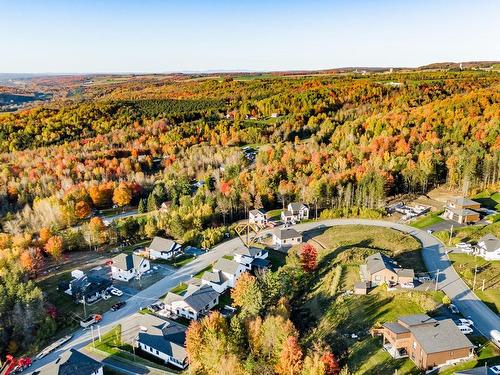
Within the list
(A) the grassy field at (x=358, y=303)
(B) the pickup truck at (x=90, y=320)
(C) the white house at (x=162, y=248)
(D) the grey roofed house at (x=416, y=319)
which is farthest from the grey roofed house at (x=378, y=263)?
(B) the pickup truck at (x=90, y=320)

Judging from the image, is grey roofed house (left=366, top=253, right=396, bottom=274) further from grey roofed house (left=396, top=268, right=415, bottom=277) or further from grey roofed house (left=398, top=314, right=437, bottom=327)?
grey roofed house (left=398, top=314, right=437, bottom=327)

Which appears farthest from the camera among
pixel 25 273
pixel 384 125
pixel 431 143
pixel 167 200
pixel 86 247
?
pixel 384 125

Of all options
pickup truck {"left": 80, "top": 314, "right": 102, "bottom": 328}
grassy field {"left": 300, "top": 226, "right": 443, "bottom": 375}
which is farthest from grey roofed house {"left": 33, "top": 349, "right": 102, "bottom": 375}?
grassy field {"left": 300, "top": 226, "right": 443, "bottom": 375}

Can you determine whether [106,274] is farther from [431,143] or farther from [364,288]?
[431,143]

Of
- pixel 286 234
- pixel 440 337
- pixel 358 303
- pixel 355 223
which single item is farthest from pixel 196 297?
pixel 355 223

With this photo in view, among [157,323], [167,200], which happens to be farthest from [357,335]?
[167,200]

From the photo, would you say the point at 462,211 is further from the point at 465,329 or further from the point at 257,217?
the point at 257,217
